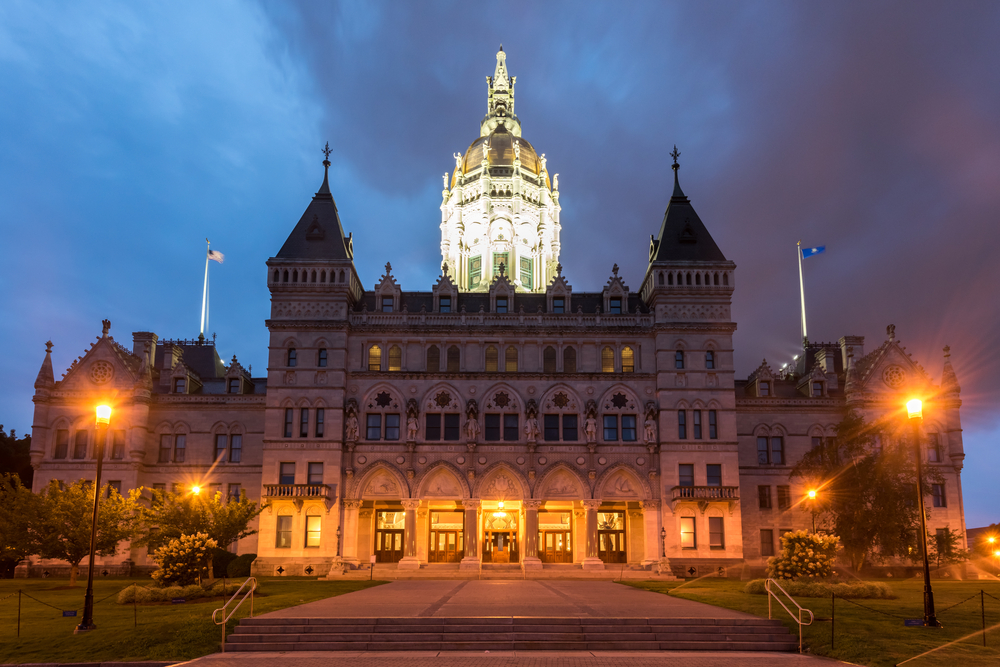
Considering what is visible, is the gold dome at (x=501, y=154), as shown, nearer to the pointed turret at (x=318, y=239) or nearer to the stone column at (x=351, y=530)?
the pointed turret at (x=318, y=239)

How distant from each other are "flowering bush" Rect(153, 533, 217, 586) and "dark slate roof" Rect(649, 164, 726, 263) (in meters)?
35.7

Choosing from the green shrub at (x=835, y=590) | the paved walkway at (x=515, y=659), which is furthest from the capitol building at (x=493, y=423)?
the paved walkway at (x=515, y=659)

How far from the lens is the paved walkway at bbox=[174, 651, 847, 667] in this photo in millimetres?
22172

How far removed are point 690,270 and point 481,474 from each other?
20.1 meters

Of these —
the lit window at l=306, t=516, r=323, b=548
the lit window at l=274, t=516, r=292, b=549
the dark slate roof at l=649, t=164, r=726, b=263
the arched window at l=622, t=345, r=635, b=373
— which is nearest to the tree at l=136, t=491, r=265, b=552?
the lit window at l=274, t=516, r=292, b=549

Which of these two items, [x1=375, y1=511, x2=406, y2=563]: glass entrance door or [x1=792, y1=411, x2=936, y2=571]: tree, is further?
[x1=375, y1=511, x2=406, y2=563]: glass entrance door

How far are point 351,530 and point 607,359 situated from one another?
20.6 meters

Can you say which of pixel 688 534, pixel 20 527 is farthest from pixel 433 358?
pixel 20 527

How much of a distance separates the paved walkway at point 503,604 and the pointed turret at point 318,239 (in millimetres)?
26210

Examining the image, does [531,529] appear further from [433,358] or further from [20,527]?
[20,527]

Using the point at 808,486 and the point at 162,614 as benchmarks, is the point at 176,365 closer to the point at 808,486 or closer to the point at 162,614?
the point at 162,614

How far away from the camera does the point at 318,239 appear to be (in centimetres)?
5925

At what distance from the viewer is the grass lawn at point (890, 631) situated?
73.4 ft

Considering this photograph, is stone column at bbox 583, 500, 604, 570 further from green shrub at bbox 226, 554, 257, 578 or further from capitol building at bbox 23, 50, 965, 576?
green shrub at bbox 226, 554, 257, 578
